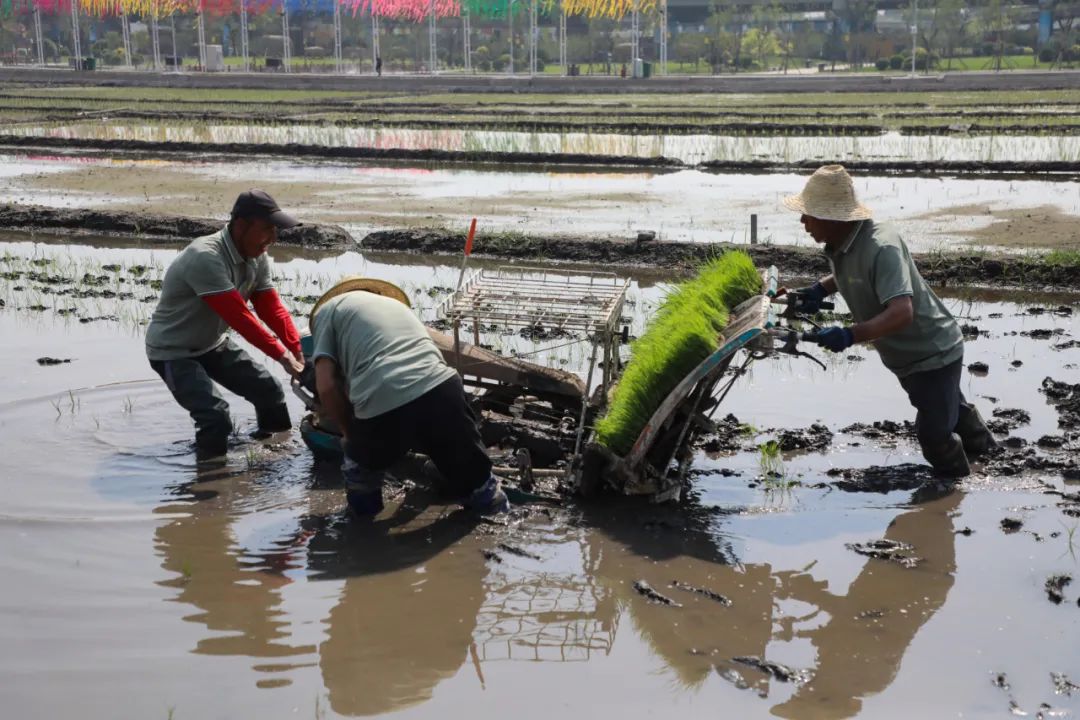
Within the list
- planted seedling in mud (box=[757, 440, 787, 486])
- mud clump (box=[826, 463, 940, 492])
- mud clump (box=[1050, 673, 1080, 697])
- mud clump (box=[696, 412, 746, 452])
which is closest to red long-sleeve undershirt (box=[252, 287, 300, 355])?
mud clump (box=[696, 412, 746, 452])

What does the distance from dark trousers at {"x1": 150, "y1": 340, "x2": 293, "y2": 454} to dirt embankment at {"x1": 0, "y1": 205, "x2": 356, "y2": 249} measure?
5219 millimetres

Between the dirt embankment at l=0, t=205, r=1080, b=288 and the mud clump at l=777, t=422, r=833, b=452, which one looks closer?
the mud clump at l=777, t=422, r=833, b=452

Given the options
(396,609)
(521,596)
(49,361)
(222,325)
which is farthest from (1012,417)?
(49,361)

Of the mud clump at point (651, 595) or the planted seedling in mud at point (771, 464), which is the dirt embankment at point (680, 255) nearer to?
the planted seedling in mud at point (771, 464)

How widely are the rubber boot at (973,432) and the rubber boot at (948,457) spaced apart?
0.23m

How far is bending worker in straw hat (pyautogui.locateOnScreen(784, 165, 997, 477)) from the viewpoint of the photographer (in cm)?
474

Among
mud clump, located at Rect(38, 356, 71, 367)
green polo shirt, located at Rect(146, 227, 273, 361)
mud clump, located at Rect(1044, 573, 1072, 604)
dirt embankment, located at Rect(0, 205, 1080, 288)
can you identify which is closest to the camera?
mud clump, located at Rect(1044, 573, 1072, 604)

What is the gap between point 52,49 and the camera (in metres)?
62.4

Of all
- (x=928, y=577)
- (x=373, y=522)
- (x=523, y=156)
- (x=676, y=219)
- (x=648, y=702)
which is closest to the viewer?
(x=648, y=702)

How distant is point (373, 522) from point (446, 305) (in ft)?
3.22

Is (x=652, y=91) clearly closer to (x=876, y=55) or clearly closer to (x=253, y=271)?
(x=876, y=55)

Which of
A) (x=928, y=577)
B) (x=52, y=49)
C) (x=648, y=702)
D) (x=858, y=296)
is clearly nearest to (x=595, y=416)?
(x=858, y=296)

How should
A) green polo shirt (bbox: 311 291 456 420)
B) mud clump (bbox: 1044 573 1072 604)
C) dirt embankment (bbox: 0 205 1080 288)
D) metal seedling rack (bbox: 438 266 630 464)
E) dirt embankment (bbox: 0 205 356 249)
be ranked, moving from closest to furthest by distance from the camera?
1. mud clump (bbox: 1044 573 1072 604)
2. green polo shirt (bbox: 311 291 456 420)
3. metal seedling rack (bbox: 438 266 630 464)
4. dirt embankment (bbox: 0 205 1080 288)
5. dirt embankment (bbox: 0 205 356 249)

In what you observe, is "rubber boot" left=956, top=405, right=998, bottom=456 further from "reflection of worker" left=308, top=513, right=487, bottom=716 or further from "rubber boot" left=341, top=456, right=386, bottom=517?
"rubber boot" left=341, top=456, right=386, bottom=517
